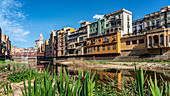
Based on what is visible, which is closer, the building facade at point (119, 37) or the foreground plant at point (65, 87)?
the foreground plant at point (65, 87)

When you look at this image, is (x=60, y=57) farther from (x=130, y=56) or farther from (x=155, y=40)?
(x=155, y=40)

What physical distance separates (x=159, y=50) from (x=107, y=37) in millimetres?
15862

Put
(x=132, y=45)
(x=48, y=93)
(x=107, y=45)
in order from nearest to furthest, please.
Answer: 1. (x=48, y=93)
2. (x=132, y=45)
3. (x=107, y=45)

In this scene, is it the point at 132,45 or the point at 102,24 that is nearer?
the point at 132,45

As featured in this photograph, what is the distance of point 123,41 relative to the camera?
36250mm

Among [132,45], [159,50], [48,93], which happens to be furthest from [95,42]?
[48,93]

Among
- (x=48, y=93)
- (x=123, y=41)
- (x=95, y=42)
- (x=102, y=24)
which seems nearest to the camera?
(x=48, y=93)

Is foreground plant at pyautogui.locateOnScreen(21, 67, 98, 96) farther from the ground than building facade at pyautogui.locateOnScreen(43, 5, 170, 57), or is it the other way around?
building facade at pyautogui.locateOnScreen(43, 5, 170, 57)

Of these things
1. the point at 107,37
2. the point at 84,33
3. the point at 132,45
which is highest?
the point at 84,33

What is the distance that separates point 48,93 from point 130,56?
3381cm

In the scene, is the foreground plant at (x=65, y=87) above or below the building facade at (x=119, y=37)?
below

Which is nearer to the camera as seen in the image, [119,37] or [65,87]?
[65,87]

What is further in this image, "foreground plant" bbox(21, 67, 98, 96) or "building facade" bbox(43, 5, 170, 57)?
"building facade" bbox(43, 5, 170, 57)

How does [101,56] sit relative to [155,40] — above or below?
below
